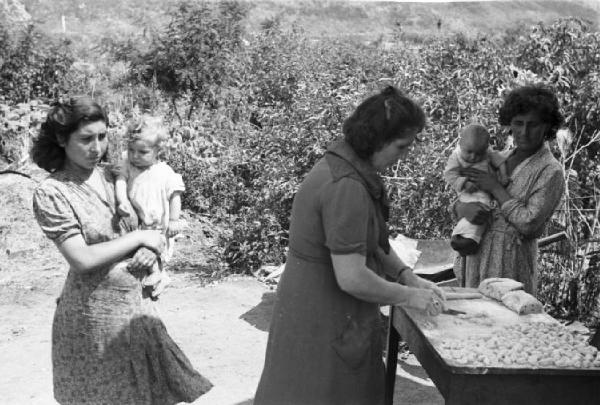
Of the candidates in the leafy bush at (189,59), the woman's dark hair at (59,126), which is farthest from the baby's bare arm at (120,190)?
the leafy bush at (189,59)

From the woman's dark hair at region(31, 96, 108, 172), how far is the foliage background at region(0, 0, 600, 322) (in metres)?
3.68

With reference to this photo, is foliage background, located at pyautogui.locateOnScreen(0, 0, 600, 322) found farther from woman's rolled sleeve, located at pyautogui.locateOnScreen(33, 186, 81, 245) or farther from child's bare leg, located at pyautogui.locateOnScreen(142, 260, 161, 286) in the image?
woman's rolled sleeve, located at pyautogui.locateOnScreen(33, 186, 81, 245)

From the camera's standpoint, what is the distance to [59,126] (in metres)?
2.72

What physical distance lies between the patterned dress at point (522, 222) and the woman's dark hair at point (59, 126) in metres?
2.07

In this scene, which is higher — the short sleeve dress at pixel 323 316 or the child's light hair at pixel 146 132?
the child's light hair at pixel 146 132

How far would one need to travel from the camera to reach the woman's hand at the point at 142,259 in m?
2.84

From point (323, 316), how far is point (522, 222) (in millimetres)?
1499

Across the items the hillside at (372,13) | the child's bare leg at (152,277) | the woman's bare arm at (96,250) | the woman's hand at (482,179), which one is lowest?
the child's bare leg at (152,277)

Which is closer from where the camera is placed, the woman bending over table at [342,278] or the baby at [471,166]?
the woman bending over table at [342,278]

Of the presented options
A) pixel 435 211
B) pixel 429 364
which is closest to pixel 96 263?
pixel 429 364

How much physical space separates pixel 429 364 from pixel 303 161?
4652 mm

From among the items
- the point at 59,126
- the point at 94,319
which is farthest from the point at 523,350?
the point at 59,126

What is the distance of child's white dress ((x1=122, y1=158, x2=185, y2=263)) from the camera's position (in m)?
3.15

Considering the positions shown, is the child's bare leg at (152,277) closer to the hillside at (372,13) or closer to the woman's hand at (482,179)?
the woman's hand at (482,179)
